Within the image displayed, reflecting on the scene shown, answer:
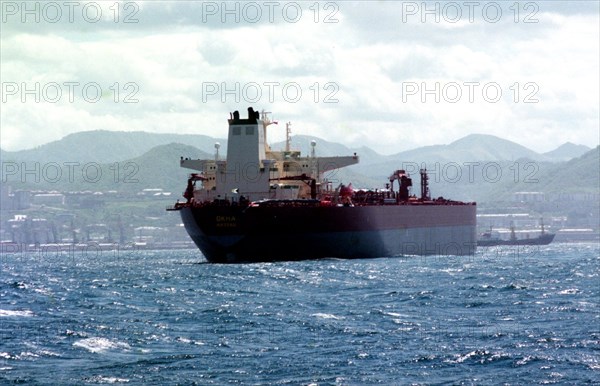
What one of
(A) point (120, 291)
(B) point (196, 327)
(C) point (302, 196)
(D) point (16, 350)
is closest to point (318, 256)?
(C) point (302, 196)

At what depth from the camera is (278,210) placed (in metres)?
83.1

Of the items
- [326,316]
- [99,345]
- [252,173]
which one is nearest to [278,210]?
[252,173]

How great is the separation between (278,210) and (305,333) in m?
45.8

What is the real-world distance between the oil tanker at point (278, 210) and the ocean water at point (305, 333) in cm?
2314

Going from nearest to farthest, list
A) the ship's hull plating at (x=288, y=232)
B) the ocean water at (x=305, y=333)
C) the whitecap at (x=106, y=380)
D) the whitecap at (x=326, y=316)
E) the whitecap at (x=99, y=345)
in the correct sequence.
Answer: the whitecap at (x=106, y=380) < the ocean water at (x=305, y=333) < the whitecap at (x=99, y=345) < the whitecap at (x=326, y=316) < the ship's hull plating at (x=288, y=232)

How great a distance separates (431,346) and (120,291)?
80.8 ft

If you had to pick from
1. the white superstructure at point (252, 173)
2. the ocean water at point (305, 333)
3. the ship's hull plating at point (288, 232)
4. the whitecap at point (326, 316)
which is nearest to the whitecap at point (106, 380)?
the ocean water at point (305, 333)

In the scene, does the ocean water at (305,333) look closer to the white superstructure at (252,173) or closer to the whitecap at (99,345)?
the whitecap at (99,345)

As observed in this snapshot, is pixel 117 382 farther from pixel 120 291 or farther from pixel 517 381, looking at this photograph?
pixel 120 291

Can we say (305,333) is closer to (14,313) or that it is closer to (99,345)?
(99,345)

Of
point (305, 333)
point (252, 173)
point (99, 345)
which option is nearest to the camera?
point (99, 345)

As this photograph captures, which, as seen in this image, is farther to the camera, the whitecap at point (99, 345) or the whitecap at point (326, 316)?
the whitecap at point (326, 316)

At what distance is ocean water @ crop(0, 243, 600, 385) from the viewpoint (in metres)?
30.2

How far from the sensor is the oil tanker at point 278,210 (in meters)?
83.6
